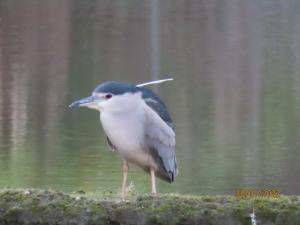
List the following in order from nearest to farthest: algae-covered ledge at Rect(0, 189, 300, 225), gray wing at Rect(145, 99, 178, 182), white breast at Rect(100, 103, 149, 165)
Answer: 1. algae-covered ledge at Rect(0, 189, 300, 225)
2. white breast at Rect(100, 103, 149, 165)
3. gray wing at Rect(145, 99, 178, 182)

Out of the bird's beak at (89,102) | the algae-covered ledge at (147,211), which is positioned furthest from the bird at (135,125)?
the algae-covered ledge at (147,211)

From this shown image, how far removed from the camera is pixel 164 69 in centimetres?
1952

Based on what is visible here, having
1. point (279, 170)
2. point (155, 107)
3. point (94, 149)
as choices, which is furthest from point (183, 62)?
point (155, 107)

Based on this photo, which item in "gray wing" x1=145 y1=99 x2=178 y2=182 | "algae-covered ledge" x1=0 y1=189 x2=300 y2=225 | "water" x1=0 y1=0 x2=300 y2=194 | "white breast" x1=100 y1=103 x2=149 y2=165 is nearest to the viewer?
"algae-covered ledge" x1=0 y1=189 x2=300 y2=225

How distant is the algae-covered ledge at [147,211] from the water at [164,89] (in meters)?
2.52

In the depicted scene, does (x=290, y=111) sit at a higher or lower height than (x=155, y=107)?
lower

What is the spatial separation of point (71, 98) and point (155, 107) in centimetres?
948

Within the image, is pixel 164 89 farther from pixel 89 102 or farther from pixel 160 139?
pixel 89 102

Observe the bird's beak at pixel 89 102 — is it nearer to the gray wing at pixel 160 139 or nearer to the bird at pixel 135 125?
the bird at pixel 135 125

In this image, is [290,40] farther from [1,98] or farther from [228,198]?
[228,198]

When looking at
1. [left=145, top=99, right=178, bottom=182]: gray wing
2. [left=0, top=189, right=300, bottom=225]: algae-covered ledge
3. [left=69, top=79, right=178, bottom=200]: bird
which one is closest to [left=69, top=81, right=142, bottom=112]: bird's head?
[left=69, top=79, right=178, bottom=200]: bird

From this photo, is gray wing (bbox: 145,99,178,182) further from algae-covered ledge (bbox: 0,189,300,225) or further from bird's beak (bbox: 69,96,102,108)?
algae-covered ledge (bbox: 0,189,300,225)

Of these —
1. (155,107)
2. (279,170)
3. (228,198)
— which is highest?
(155,107)

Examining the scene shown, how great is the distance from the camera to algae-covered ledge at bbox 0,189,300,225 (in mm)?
5273
